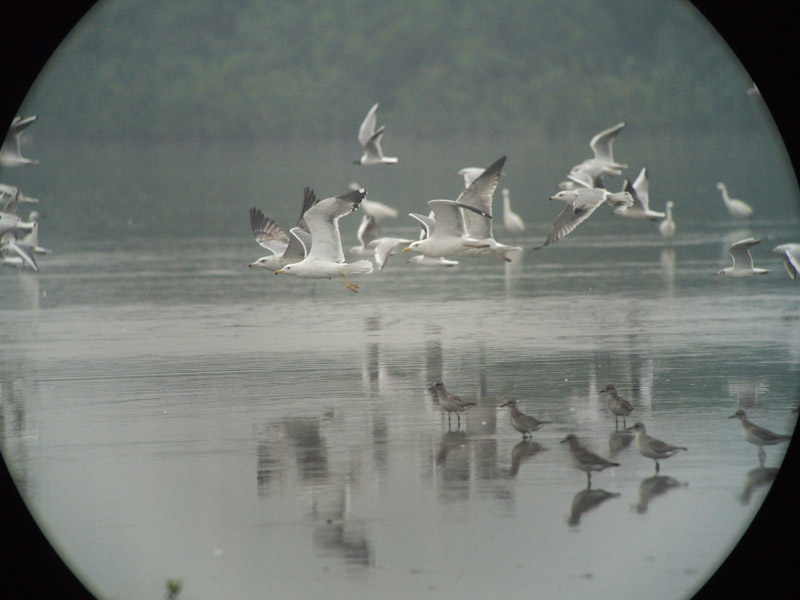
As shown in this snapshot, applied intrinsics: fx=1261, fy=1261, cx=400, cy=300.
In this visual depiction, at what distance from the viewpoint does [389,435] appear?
10.9 meters

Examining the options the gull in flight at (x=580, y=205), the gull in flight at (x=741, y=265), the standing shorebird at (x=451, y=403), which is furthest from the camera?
the gull in flight at (x=741, y=265)

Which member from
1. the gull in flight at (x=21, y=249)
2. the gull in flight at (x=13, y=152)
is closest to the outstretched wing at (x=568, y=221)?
the gull in flight at (x=13, y=152)

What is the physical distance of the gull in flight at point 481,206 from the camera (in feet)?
48.0

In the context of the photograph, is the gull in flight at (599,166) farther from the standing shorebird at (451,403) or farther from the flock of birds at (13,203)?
the standing shorebird at (451,403)

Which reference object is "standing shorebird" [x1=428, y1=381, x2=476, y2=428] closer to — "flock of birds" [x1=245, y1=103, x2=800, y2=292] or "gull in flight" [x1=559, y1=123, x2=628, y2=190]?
"flock of birds" [x1=245, y1=103, x2=800, y2=292]

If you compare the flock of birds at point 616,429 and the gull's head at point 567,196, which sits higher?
the gull's head at point 567,196

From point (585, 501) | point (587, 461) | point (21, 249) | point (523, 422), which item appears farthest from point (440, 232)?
point (21, 249)

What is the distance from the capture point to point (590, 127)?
8612 centimetres

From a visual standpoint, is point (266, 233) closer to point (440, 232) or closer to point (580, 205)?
point (440, 232)

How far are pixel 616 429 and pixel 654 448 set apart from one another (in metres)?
1.15

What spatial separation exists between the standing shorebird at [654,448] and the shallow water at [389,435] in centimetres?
15

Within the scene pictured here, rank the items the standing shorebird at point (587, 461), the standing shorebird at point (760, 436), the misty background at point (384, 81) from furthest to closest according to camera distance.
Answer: the misty background at point (384, 81) → the standing shorebird at point (760, 436) → the standing shorebird at point (587, 461)

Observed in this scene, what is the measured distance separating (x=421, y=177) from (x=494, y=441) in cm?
4011

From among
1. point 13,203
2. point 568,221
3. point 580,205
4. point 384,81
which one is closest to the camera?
point 580,205
